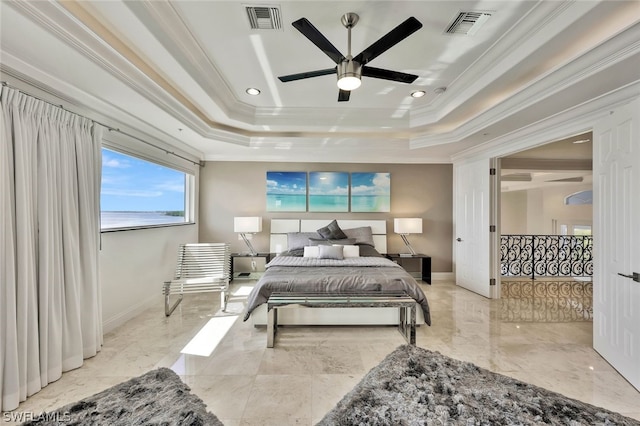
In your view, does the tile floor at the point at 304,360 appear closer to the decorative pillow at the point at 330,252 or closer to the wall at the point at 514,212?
the decorative pillow at the point at 330,252

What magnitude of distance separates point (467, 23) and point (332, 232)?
3358mm

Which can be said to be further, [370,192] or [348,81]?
[370,192]

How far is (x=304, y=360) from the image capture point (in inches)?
91.8

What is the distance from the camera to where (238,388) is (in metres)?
1.96

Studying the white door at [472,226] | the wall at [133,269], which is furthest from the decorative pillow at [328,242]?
the wall at [133,269]

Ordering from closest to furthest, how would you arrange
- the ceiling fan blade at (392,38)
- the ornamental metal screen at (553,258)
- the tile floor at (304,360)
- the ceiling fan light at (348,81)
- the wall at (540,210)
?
the ceiling fan blade at (392,38)
the tile floor at (304,360)
the ceiling fan light at (348,81)
the ornamental metal screen at (553,258)
the wall at (540,210)

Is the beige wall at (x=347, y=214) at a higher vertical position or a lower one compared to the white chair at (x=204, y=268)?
higher

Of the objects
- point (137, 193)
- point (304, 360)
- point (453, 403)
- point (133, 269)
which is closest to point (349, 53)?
point (453, 403)

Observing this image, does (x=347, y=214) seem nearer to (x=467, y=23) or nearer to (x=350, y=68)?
(x=350, y=68)

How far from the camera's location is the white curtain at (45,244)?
5.81ft

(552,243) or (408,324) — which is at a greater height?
(552,243)

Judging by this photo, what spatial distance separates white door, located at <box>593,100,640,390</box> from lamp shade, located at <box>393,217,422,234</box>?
8.02ft

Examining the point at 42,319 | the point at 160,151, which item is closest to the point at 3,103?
the point at 42,319

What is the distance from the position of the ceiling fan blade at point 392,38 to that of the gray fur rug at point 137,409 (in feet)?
8.34
